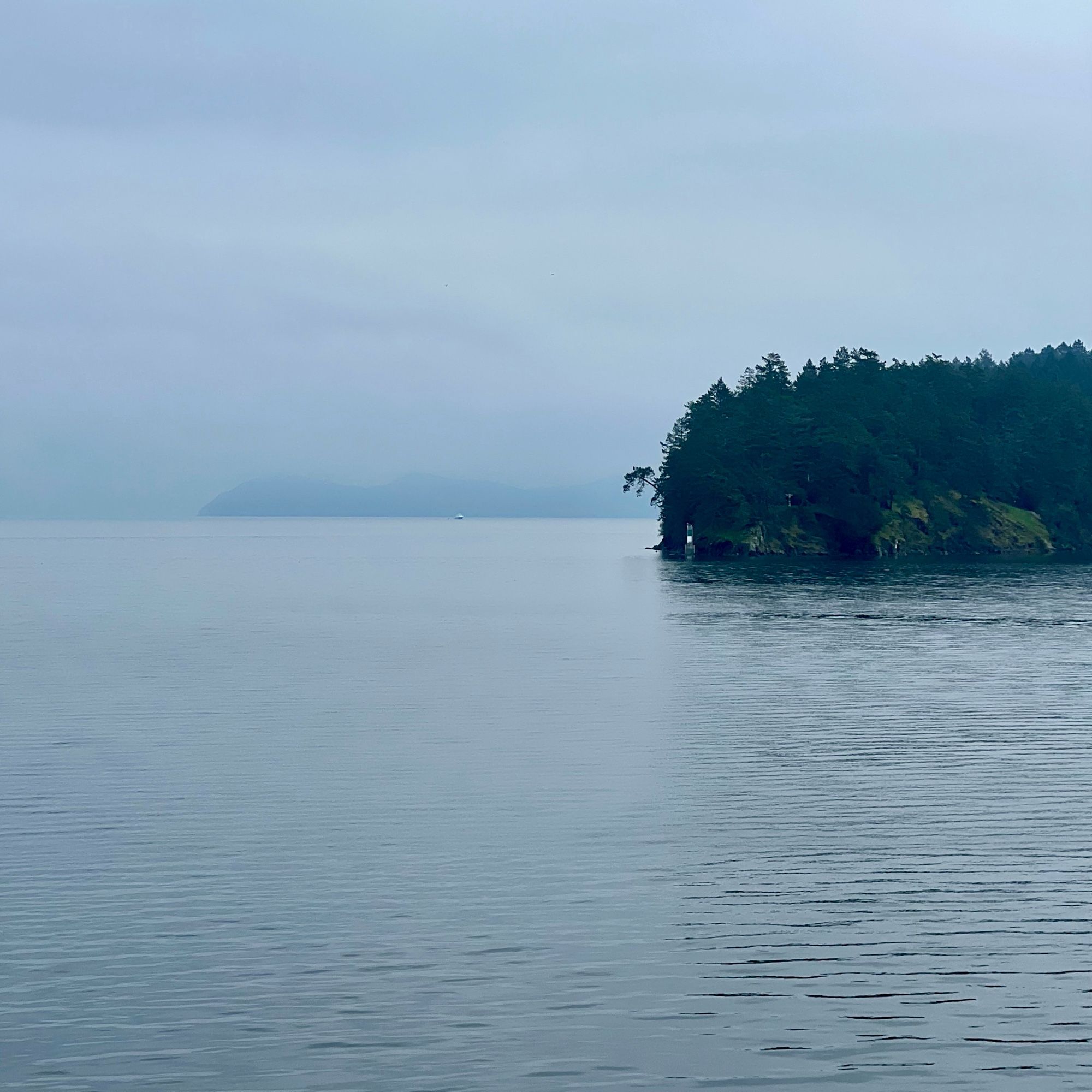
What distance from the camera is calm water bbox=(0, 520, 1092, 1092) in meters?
17.0

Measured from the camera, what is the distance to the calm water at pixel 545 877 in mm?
17047

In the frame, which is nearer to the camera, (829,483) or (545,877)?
(545,877)

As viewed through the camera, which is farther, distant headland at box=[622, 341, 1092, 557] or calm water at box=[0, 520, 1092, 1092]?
distant headland at box=[622, 341, 1092, 557]

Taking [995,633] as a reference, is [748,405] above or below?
above

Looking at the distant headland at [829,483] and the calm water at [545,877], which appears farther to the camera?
the distant headland at [829,483]

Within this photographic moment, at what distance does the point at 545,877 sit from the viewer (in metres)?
24.8

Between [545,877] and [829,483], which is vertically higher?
[829,483]

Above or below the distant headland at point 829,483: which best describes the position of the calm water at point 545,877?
below

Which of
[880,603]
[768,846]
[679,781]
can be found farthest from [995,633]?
[768,846]

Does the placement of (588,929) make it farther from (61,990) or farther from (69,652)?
(69,652)

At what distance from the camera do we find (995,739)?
41.1 m

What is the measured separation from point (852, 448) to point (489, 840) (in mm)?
160334

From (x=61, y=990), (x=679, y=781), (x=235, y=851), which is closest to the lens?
(x=61, y=990)

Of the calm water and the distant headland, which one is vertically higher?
the distant headland
